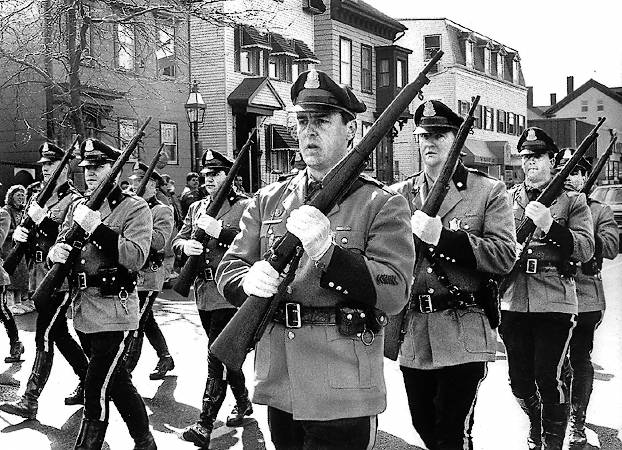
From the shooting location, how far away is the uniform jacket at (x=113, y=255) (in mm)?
5465

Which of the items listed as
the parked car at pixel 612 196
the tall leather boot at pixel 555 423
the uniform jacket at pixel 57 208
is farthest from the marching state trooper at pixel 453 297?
the parked car at pixel 612 196

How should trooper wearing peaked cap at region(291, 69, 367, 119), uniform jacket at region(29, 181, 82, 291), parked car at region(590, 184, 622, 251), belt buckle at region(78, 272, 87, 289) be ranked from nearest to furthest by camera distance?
1. trooper wearing peaked cap at region(291, 69, 367, 119)
2. belt buckle at region(78, 272, 87, 289)
3. uniform jacket at region(29, 181, 82, 291)
4. parked car at region(590, 184, 622, 251)

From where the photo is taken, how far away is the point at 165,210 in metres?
8.48

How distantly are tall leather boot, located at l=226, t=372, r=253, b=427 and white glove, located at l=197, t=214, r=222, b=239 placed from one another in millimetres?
1215

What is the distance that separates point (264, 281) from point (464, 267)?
1.66 m

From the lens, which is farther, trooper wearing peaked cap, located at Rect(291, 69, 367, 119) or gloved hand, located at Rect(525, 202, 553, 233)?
gloved hand, located at Rect(525, 202, 553, 233)

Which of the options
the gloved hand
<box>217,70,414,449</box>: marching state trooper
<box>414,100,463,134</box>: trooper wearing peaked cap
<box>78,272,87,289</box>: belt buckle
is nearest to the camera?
<box>217,70,414,449</box>: marching state trooper

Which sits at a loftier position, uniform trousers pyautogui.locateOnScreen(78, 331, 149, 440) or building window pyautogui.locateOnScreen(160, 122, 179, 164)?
building window pyautogui.locateOnScreen(160, 122, 179, 164)

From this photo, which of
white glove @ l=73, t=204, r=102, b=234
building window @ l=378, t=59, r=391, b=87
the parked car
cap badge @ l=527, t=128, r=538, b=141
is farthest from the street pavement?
building window @ l=378, t=59, r=391, b=87

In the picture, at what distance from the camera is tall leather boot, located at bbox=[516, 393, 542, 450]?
548cm

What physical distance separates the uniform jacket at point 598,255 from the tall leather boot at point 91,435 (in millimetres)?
3927

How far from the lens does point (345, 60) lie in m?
33.2

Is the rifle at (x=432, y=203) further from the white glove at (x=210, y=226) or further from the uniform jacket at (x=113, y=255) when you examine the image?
the white glove at (x=210, y=226)

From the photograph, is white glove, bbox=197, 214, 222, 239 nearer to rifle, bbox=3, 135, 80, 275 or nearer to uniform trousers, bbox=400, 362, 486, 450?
rifle, bbox=3, 135, 80, 275
